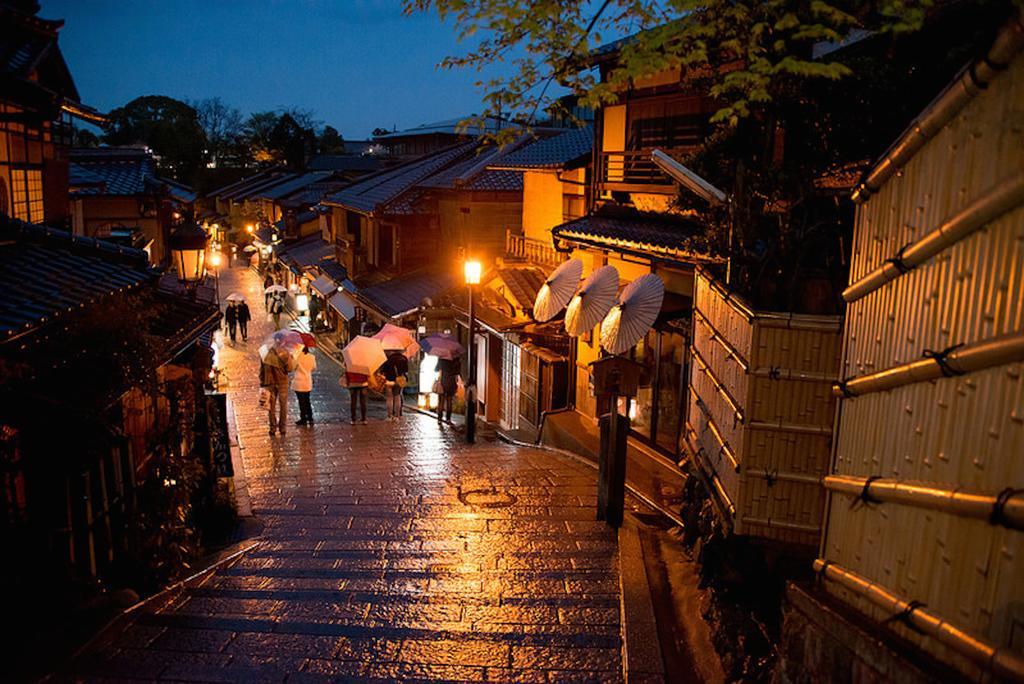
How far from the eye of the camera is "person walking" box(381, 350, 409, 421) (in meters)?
22.4

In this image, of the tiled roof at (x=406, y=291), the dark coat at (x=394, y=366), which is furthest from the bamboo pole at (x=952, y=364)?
the tiled roof at (x=406, y=291)

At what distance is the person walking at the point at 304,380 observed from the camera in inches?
778

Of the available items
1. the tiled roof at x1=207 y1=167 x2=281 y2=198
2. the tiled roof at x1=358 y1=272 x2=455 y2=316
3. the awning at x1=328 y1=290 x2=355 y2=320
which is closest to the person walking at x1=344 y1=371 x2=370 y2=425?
the tiled roof at x1=358 y1=272 x2=455 y2=316

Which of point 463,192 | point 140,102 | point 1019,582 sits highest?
point 140,102

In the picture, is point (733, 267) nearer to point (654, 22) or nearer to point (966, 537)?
point (654, 22)

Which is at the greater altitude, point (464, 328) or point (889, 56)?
point (889, 56)

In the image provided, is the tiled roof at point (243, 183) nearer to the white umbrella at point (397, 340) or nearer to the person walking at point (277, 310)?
the person walking at point (277, 310)

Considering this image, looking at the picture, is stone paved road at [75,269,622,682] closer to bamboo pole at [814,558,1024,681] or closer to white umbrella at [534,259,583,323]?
bamboo pole at [814,558,1024,681]

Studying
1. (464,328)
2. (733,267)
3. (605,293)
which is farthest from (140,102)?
(733,267)

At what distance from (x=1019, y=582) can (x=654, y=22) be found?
25.7 feet

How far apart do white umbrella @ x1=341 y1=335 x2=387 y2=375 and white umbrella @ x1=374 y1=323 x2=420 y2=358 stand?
48cm

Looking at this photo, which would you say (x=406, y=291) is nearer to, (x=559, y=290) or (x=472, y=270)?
(x=472, y=270)

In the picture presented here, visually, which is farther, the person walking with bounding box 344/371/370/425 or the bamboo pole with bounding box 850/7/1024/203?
the person walking with bounding box 344/371/370/425

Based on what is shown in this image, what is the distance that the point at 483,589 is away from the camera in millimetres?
8703
